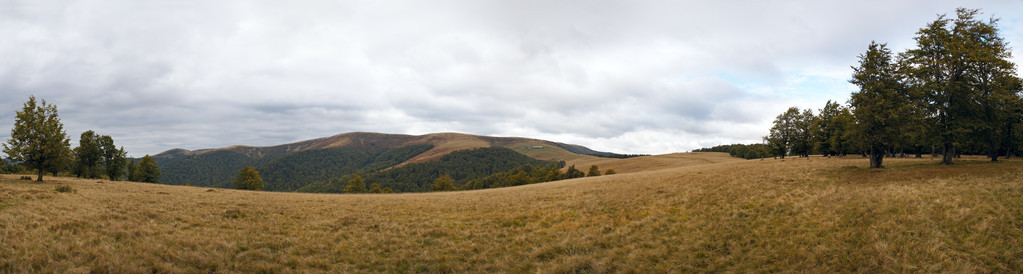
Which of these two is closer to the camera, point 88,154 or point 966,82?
point 966,82

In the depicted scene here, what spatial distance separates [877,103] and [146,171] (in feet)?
331

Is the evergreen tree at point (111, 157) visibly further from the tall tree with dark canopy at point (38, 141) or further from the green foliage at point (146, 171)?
the tall tree with dark canopy at point (38, 141)

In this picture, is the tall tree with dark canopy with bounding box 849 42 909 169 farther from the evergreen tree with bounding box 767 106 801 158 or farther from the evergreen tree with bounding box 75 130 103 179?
the evergreen tree with bounding box 75 130 103 179

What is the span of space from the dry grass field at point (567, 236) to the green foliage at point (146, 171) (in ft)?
190

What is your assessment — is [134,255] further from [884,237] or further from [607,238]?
[884,237]

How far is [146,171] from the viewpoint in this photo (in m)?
60.0

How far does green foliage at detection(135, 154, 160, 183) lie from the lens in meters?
59.4

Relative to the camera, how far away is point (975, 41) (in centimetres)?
2778

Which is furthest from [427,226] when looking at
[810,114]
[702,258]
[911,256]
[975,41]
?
[810,114]

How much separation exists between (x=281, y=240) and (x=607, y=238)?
1188 cm

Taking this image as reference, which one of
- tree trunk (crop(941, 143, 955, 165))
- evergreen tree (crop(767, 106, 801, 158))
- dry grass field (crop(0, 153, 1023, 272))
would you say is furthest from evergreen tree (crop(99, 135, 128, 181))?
evergreen tree (crop(767, 106, 801, 158))

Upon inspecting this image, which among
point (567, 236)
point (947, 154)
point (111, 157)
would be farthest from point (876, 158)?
point (111, 157)

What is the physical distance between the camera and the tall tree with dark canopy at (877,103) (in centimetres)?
2652

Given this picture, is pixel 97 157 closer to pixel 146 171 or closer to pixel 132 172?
pixel 146 171
